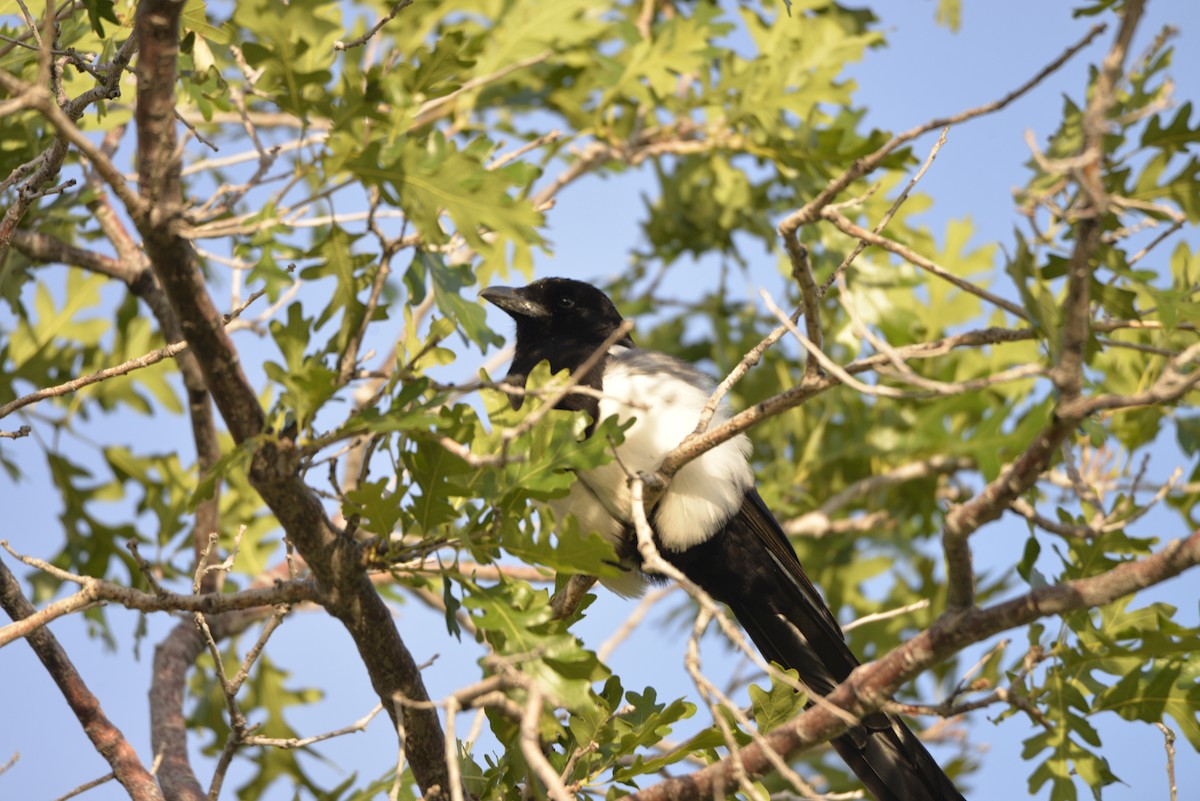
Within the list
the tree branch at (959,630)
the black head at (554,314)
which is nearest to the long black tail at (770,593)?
the black head at (554,314)

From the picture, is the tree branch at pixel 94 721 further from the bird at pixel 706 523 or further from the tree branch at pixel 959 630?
the tree branch at pixel 959 630

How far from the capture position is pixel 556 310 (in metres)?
4.14

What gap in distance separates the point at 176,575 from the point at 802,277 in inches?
122

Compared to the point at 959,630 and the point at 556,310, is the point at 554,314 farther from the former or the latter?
the point at 959,630

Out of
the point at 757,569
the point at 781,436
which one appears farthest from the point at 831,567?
the point at 757,569

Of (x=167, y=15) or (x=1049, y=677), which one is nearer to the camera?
(x=167, y=15)

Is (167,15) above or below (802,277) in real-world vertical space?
above

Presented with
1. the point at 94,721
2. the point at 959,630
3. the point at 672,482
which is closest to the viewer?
the point at 959,630

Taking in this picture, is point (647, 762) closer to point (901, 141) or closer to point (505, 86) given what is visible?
point (901, 141)

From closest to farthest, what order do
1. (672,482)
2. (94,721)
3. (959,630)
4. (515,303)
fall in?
(959,630)
(94,721)
(672,482)
(515,303)

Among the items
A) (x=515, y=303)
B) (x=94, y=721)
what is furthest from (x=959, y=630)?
(x=515, y=303)

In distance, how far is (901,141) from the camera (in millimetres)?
1864

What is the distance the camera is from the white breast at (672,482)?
3398mm

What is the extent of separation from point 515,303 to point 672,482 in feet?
3.22
